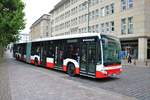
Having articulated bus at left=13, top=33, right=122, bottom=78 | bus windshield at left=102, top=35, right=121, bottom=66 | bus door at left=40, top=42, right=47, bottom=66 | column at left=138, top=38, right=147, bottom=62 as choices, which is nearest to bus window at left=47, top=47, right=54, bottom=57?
articulated bus at left=13, top=33, right=122, bottom=78

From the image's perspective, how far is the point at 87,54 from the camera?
13344mm

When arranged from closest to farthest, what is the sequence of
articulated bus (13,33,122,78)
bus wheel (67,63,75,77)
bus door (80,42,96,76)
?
articulated bus (13,33,122,78), bus door (80,42,96,76), bus wheel (67,63,75,77)

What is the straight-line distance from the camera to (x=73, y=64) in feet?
48.4

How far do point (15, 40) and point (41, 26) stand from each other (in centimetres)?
8349

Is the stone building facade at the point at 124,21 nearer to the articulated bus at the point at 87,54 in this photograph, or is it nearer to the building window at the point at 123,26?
the building window at the point at 123,26

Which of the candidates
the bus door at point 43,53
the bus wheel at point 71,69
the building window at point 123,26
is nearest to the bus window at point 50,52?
the bus door at point 43,53

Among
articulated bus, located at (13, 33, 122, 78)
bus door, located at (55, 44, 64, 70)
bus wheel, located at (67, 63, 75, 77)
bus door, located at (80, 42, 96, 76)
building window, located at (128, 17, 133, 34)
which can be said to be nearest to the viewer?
articulated bus, located at (13, 33, 122, 78)

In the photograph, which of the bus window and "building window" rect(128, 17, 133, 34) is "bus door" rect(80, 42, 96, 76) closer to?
the bus window

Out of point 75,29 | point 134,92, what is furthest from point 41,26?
point 134,92

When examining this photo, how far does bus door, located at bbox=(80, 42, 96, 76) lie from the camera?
12820 mm

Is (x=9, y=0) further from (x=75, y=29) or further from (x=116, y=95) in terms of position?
(x=75, y=29)

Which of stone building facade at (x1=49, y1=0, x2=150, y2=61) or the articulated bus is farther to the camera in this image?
stone building facade at (x1=49, y1=0, x2=150, y2=61)

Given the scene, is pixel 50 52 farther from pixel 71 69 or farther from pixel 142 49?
pixel 142 49

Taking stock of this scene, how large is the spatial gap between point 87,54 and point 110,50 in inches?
55.1
